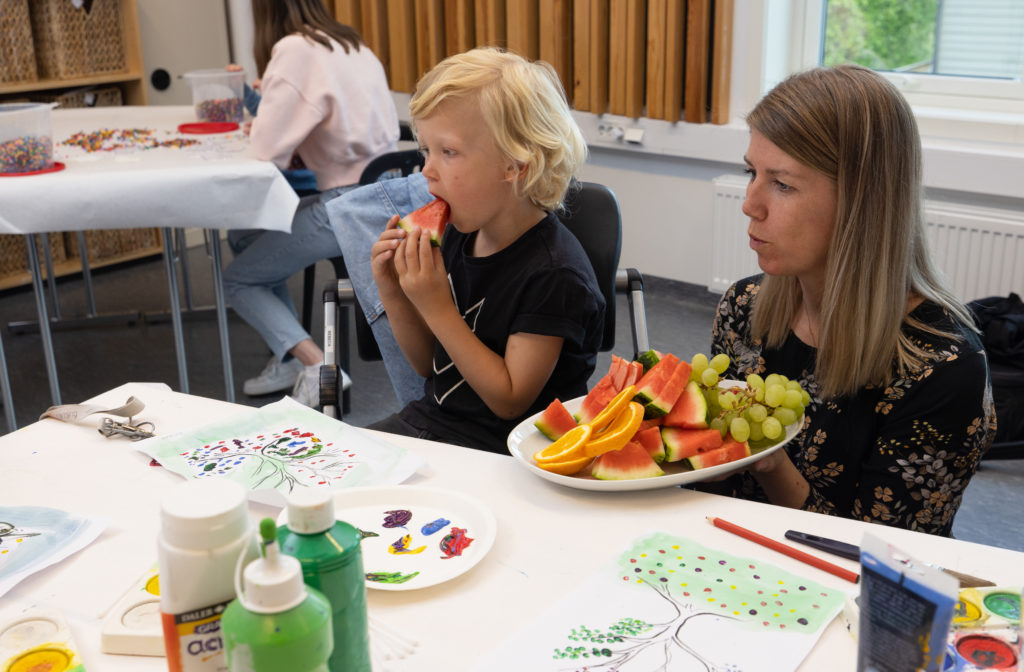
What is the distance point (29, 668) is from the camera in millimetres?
868

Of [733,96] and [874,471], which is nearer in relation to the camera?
[874,471]

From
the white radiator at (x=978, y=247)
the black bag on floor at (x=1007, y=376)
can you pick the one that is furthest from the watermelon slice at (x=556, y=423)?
the white radiator at (x=978, y=247)

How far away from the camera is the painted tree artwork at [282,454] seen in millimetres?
1223

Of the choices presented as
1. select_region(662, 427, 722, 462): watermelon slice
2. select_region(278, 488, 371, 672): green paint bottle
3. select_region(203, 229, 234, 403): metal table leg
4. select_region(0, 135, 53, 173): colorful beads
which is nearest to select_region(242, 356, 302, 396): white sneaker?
select_region(203, 229, 234, 403): metal table leg

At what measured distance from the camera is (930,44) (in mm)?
3523

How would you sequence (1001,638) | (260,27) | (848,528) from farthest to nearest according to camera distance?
1. (260,27)
2. (848,528)
3. (1001,638)

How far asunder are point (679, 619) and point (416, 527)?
1.10ft

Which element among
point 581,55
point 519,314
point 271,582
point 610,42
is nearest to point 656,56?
point 610,42

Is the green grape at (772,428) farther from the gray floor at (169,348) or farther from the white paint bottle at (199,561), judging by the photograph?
the gray floor at (169,348)

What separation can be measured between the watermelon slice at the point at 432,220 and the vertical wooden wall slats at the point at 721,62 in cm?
233

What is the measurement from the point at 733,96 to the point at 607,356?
113cm

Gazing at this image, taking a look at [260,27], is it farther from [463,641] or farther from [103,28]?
[463,641]

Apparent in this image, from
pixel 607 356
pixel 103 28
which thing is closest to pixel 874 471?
pixel 607 356

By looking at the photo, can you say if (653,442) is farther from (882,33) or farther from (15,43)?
(15,43)
